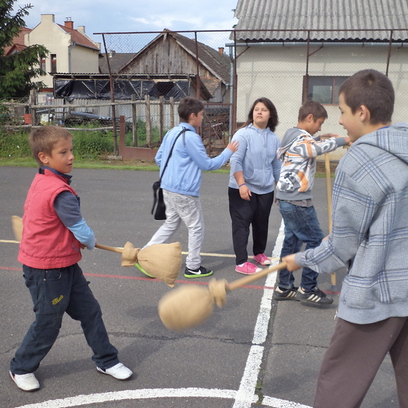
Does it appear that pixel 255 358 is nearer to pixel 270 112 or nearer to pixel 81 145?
pixel 270 112

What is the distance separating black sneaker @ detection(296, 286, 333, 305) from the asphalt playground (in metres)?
0.07

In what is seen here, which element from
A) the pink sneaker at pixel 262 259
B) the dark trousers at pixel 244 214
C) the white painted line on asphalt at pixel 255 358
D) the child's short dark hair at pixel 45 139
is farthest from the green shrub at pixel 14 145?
the child's short dark hair at pixel 45 139

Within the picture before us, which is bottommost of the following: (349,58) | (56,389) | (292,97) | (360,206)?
(56,389)

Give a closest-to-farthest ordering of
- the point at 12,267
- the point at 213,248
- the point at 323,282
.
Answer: the point at 323,282 < the point at 12,267 < the point at 213,248

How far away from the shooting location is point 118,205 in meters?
9.36

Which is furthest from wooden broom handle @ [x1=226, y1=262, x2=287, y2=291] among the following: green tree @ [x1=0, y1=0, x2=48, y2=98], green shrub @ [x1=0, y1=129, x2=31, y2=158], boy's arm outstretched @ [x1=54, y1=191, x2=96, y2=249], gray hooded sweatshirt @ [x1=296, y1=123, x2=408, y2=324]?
green tree @ [x1=0, y1=0, x2=48, y2=98]

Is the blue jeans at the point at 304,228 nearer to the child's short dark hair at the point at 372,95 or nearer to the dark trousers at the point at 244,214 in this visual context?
the dark trousers at the point at 244,214

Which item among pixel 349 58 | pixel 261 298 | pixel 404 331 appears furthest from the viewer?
pixel 349 58

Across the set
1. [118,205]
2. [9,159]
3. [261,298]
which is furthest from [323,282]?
[9,159]

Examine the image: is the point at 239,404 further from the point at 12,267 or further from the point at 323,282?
the point at 12,267

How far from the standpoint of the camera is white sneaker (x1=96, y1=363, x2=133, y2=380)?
3.39 m

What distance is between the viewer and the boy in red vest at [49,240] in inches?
119

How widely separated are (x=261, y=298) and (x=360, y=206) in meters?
3.01

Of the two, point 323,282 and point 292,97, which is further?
point 292,97
